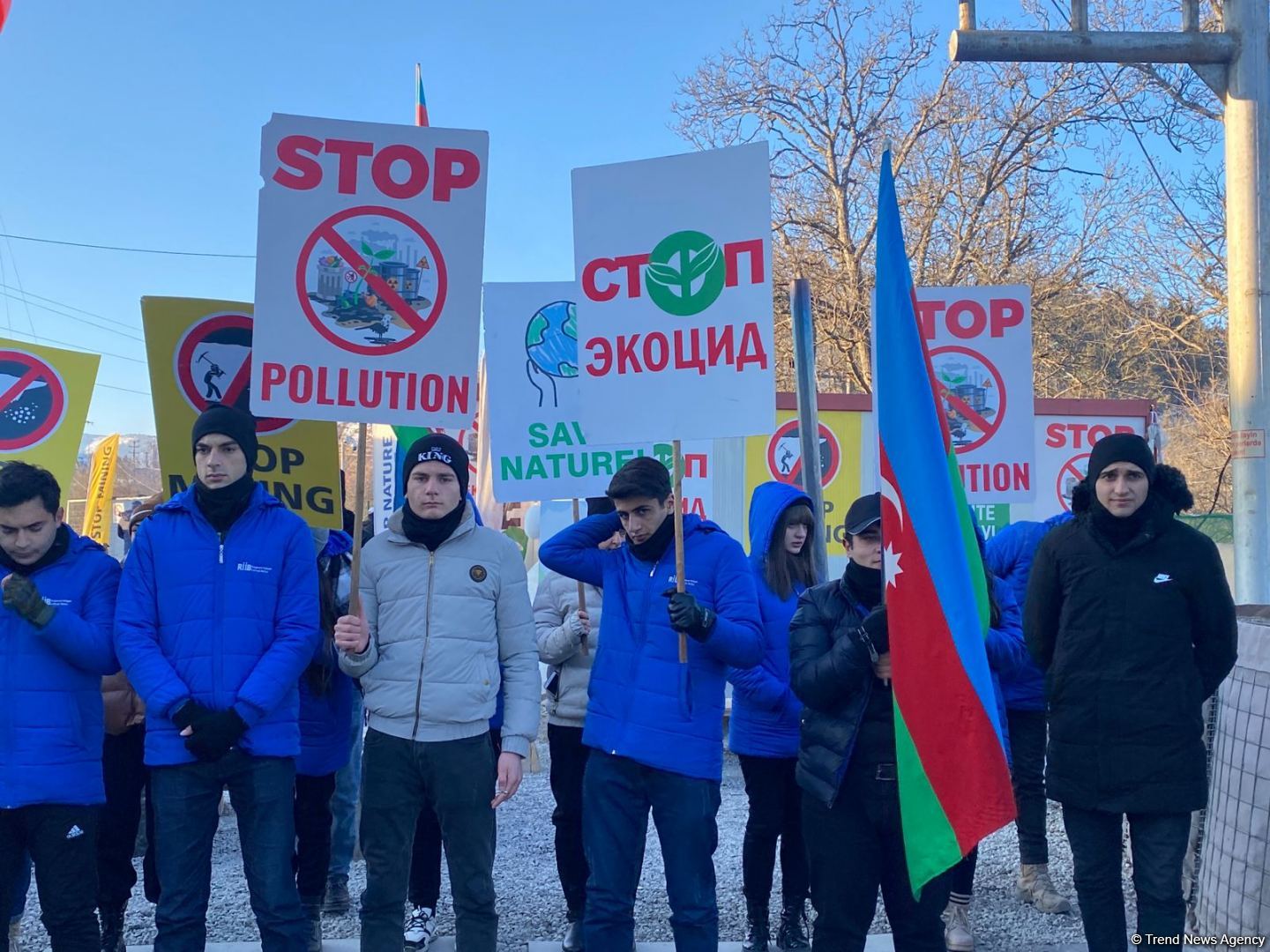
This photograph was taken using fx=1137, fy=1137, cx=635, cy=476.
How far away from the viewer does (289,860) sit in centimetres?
387

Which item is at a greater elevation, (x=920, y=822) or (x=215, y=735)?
(x=215, y=735)

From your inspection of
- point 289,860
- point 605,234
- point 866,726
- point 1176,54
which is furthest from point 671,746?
point 1176,54

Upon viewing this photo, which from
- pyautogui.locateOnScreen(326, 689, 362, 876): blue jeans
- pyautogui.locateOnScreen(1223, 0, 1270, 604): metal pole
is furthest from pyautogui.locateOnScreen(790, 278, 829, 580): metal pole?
pyautogui.locateOnScreen(1223, 0, 1270, 604): metal pole

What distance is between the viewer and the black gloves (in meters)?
3.39

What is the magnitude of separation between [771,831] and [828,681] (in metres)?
1.47

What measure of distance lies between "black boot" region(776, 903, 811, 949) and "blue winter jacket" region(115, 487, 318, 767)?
2.20 metres

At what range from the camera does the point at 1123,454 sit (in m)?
3.81

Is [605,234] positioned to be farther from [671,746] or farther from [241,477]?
[671,746]

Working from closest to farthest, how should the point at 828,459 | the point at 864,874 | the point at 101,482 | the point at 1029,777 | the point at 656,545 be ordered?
1. the point at 864,874
2. the point at 656,545
3. the point at 1029,777
4. the point at 828,459
5. the point at 101,482

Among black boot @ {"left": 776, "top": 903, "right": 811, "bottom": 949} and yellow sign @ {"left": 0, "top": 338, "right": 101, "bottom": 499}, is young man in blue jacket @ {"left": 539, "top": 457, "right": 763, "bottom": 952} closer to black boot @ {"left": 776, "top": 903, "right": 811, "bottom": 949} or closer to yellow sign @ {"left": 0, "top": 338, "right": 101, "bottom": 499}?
black boot @ {"left": 776, "top": 903, "right": 811, "bottom": 949}

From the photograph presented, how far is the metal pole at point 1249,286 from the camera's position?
7398 mm

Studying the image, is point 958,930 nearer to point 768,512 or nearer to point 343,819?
point 768,512

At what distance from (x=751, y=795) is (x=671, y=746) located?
101cm

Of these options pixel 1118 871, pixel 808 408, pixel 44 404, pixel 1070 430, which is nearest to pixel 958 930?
pixel 1118 871
